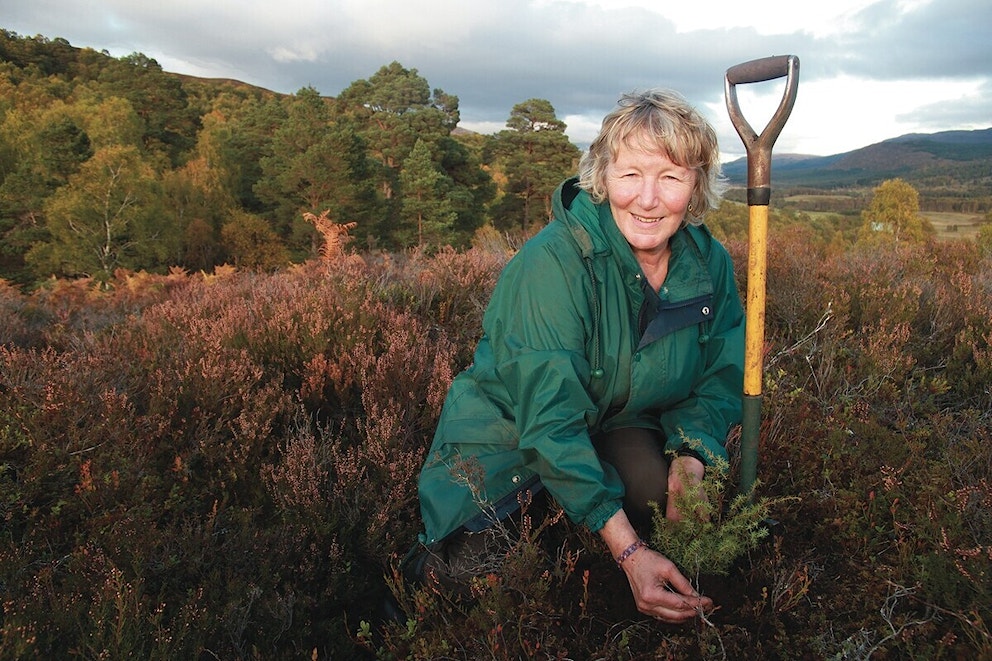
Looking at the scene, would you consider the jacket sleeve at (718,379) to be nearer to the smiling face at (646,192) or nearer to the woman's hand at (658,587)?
the smiling face at (646,192)

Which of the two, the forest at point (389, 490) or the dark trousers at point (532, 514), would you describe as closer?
the forest at point (389, 490)

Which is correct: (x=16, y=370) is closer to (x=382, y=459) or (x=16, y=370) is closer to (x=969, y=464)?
(x=382, y=459)

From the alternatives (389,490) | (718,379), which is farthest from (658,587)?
(389,490)

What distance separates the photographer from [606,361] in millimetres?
1922

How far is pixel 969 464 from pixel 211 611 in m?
2.78

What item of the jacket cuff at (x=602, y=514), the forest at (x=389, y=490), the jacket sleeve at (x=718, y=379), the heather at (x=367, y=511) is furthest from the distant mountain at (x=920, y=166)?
the jacket cuff at (x=602, y=514)

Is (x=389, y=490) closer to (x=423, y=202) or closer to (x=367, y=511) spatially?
(x=367, y=511)

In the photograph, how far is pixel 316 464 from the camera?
2555 millimetres

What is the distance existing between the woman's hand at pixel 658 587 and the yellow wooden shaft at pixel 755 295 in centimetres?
64

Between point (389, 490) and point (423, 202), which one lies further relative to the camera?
point (423, 202)

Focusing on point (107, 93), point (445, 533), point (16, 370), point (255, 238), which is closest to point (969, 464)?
point (445, 533)

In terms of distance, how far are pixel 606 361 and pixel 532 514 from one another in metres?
0.68

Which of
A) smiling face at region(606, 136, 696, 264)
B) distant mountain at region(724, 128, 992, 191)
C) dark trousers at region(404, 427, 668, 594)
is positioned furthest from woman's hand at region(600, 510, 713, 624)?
distant mountain at region(724, 128, 992, 191)

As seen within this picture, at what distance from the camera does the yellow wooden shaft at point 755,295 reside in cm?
178
